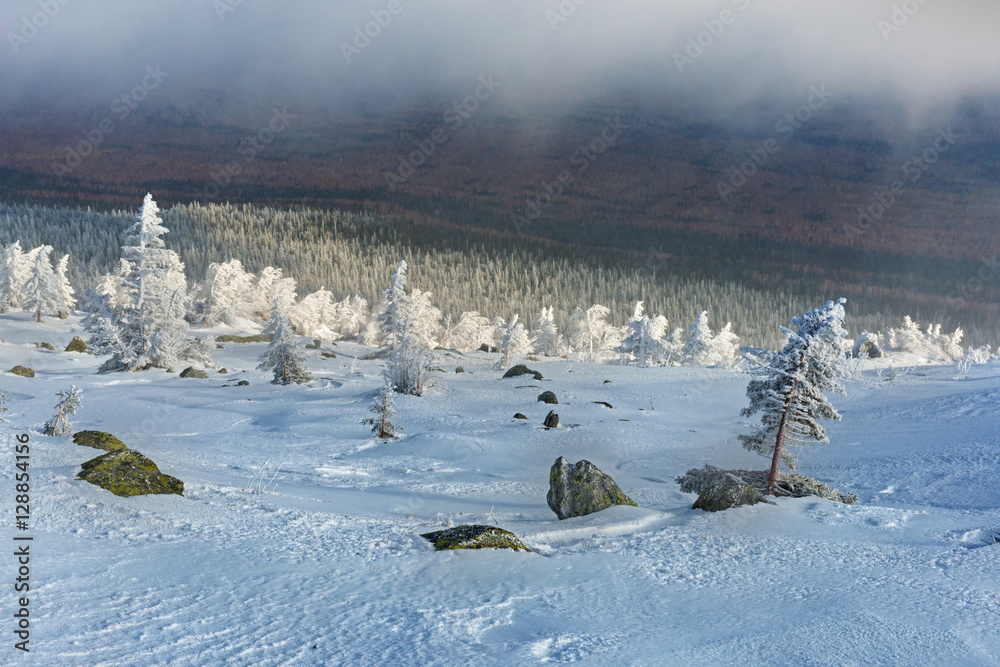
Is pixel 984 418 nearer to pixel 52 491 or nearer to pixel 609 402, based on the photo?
pixel 609 402

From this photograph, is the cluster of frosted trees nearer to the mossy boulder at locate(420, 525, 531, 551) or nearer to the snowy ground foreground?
the snowy ground foreground

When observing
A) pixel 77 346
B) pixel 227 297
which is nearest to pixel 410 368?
pixel 77 346

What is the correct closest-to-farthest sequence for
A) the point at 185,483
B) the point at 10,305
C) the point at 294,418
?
the point at 185,483 < the point at 294,418 < the point at 10,305

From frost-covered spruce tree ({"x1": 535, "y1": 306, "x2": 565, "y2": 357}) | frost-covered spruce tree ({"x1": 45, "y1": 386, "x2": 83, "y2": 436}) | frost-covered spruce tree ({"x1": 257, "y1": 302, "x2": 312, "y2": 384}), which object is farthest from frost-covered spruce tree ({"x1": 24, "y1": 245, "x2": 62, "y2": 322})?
frost-covered spruce tree ({"x1": 535, "y1": 306, "x2": 565, "y2": 357})

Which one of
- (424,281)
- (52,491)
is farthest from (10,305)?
(424,281)

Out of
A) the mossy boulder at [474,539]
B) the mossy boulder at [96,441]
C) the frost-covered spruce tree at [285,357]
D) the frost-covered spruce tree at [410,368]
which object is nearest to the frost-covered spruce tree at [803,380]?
the mossy boulder at [474,539]

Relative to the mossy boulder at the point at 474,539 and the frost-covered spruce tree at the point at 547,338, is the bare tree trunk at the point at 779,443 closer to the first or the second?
the mossy boulder at the point at 474,539

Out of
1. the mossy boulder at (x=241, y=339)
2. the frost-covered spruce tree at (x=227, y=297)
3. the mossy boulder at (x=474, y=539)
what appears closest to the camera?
the mossy boulder at (x=474, y=539)
